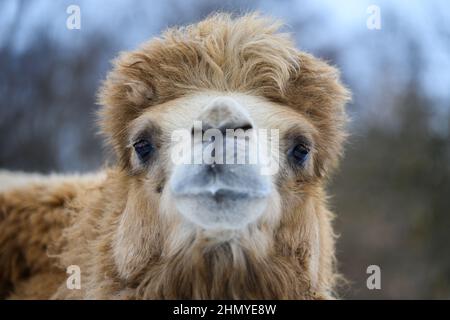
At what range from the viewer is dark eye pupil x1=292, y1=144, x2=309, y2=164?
3355 millimetres

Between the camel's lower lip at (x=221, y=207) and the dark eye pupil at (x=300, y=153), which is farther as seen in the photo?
the dark eye pupil at (x=300, y=153)

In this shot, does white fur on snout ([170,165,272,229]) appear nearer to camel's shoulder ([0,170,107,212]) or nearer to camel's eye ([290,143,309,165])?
camel's eye ([290,143,309,165])

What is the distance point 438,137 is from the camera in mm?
12539

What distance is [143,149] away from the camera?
133 inches

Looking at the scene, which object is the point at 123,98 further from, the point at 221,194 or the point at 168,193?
the point at 221,194

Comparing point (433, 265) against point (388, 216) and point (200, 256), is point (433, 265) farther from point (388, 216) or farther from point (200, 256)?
point (200, 256)

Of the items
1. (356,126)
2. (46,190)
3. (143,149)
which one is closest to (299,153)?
(143,149)

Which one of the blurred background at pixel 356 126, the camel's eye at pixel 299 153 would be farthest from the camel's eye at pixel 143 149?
the blurred background at pixel 356 126

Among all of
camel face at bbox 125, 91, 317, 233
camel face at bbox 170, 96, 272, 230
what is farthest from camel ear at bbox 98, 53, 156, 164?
camel face at bbox 170, 96, 272, 230

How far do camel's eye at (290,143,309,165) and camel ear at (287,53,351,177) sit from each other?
23cm

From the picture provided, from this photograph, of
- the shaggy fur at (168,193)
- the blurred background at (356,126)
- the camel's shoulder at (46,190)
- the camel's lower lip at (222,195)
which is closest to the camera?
the camel's lower lip at (222,195)

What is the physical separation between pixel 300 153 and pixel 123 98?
1.05 m

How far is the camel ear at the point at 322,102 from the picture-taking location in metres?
3.55

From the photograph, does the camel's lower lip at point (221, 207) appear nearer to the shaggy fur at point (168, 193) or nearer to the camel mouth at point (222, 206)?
the camel mouth at point (222, 206)
